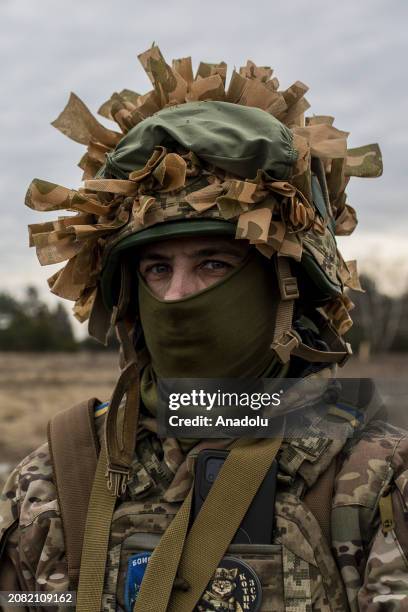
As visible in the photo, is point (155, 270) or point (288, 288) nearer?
point (288, 288)

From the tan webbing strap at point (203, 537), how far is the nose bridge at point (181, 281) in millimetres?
662

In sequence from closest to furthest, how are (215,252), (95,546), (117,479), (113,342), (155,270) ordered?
(95,546) < (117,479) < (215,252) < (155,270) < (113,342)

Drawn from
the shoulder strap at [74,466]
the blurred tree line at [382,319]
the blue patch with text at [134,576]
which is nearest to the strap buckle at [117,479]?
the shoulder strap at [74,466]

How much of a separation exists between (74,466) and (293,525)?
95 cm

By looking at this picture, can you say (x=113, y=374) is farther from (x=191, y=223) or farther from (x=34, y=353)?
(x=191, y=223)

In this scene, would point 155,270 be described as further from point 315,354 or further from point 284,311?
point 315,354

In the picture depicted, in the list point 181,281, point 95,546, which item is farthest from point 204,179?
point 95,546

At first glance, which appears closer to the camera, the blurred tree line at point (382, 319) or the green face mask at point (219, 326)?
the green face mask at point (219, 326)

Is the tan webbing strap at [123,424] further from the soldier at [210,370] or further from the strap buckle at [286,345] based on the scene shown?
the strap buckle at [286,345]

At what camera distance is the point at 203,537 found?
2.76 m

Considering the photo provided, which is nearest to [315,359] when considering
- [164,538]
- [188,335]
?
[188,335]

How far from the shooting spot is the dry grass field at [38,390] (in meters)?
13.7

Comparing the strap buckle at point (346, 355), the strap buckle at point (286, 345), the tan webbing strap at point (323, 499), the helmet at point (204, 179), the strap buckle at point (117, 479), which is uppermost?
the helmet at point (204, 179)

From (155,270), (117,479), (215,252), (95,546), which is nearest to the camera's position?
(95,546)
